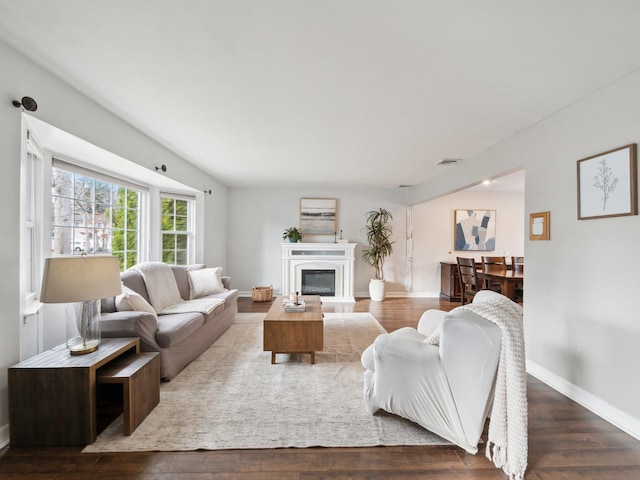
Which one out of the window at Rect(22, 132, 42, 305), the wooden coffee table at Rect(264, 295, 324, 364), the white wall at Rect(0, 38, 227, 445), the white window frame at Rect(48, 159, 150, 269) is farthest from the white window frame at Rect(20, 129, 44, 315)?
the wooden coffee table at Rect(264, 295, 324, 364)

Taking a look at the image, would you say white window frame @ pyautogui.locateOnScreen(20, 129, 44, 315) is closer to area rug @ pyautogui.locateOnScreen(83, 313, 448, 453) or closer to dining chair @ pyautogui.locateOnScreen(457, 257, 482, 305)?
area rug @ pyautogui.locateOnScreen(83, 313, 448, 453)

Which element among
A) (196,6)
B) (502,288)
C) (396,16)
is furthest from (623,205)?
(196,6)

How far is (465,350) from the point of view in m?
1.77

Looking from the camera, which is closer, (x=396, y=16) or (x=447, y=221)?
(x=396, y=16)

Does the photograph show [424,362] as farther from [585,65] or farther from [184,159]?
[184,159]

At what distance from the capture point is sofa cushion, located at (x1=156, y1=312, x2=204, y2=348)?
2.64 meters

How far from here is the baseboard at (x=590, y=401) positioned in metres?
2.03

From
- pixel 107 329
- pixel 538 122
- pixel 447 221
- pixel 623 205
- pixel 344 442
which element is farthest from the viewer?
pixel 447 221

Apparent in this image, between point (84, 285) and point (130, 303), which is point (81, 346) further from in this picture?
point (130, 303)

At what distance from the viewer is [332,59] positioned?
1.90 m

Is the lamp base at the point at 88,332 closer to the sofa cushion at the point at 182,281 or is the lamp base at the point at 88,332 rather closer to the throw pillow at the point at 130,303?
the throw pillow at the point at 130,303

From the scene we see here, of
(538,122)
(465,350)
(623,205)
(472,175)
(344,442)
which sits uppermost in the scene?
(538,122)

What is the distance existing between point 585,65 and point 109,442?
3882mm

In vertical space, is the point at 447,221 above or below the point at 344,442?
above
